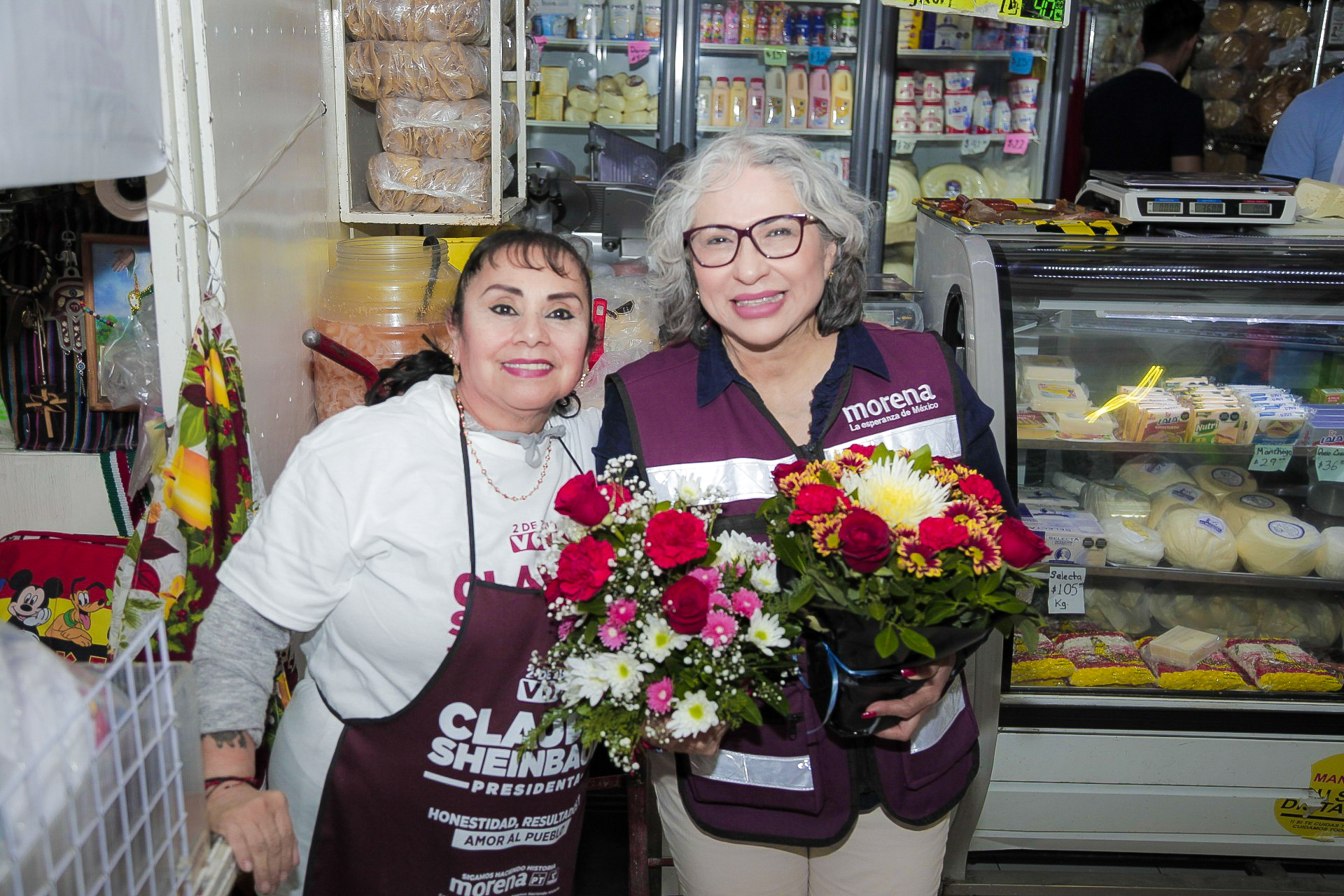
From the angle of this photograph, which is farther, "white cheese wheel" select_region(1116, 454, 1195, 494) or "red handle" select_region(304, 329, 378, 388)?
"white cheese wheel" select_region(1116, 454, 1195, 494)

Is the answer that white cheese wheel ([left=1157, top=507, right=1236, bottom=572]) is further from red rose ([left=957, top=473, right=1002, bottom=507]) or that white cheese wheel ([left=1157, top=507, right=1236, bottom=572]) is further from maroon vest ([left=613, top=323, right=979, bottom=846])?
red rose ([left=957, top=473, right=1002, bottom=507])

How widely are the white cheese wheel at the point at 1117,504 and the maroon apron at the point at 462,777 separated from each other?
5.43 ft

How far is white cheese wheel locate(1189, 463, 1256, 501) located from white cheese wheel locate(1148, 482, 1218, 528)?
0.02 m

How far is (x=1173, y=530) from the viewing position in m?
2.56

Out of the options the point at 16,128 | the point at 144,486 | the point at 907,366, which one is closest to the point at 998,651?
the point at 907,366

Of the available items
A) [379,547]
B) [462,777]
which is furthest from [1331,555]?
[379,547]

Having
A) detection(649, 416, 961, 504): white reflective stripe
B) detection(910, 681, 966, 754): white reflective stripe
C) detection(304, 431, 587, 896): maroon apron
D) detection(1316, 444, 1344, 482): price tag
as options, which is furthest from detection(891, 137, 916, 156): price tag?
detection(304, 431, 587, 896): maroon apron

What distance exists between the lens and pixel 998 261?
7.52 feet

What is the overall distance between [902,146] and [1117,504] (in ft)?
11.6

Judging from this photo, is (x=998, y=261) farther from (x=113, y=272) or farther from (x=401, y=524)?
(x=113, y=272)

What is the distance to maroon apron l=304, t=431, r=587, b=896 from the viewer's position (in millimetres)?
1499

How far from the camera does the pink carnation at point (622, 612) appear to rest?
129 cm

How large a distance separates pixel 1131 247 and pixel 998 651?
3.29ft

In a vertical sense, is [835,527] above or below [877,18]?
below
